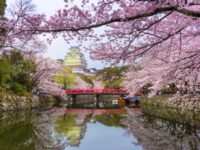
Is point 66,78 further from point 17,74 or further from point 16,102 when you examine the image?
point 16,102

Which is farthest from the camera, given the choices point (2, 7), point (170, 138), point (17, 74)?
point (17, 74)

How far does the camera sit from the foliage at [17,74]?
2078 cm

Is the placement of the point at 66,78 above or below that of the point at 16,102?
above

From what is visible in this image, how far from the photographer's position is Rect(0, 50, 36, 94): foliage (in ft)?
68.2

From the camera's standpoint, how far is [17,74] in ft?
77.2

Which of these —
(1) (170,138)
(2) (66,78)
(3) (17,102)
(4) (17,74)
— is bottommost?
(1) (170,138)

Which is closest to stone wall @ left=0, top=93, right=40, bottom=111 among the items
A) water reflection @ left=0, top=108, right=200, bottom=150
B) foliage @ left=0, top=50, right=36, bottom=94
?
foliage @ left=0, top=50, right=36, bottom=94

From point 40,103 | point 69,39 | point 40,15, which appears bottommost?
point 40,103

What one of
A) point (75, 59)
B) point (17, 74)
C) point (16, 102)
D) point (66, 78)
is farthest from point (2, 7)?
point (75, 59)

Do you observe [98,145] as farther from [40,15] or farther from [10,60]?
[10,60]

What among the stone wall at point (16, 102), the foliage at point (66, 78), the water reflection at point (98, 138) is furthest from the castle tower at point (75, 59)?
the water reflection at point (98, 138)

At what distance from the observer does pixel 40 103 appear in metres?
28.3

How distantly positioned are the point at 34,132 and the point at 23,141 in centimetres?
192

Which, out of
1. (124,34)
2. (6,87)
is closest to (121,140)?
(124,34)
